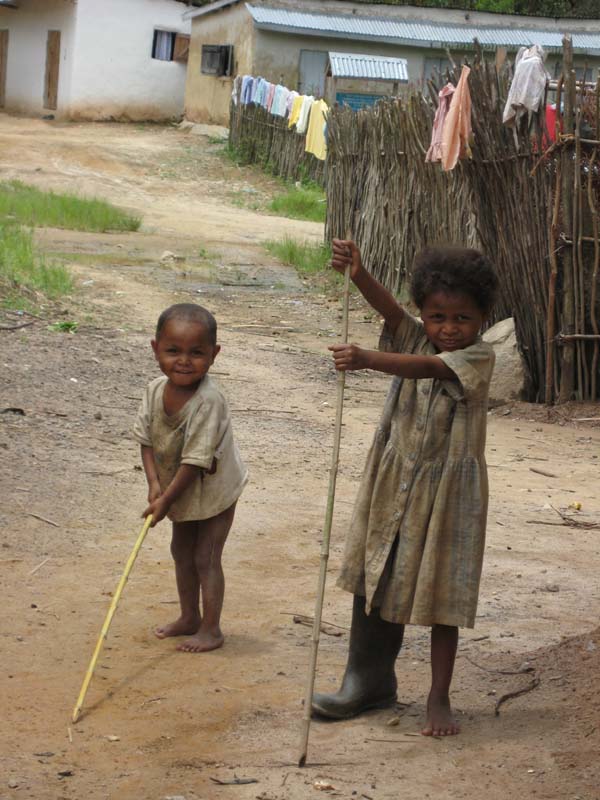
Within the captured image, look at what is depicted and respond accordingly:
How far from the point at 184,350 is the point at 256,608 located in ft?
3.48

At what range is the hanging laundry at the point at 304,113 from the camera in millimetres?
19441

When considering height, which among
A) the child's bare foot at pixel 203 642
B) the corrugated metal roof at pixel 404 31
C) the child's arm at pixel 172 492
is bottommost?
the child's bare foot at pixel 203 642

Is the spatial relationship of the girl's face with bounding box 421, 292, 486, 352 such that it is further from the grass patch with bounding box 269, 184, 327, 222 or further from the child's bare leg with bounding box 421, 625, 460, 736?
the grass patch with bounding box 269, 184, 327, 222

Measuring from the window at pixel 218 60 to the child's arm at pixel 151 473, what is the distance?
24343mm

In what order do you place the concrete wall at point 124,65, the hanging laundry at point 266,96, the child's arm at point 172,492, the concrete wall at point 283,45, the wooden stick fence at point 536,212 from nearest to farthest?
the child's arm at point 172,492 < the wooden stick fence at point 536,212 < the hanging laundry at point 266,96 < the concrete wall at point 283,45 < the concrete wall at point 124,65

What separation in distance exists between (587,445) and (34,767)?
483cm

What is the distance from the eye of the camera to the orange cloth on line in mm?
8305

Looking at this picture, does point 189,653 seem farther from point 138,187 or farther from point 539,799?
point 138,187

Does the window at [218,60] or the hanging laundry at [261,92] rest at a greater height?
the window at [218,60]

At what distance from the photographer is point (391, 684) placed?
3.35m

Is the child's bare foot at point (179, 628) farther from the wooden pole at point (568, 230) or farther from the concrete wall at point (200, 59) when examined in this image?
the concrete wall at point (200, 59)

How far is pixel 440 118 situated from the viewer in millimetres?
8898

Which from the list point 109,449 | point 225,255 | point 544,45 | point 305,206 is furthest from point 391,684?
point 544,45

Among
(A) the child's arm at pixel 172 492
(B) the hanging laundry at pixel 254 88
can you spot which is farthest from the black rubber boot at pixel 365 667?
(B) the hanging laundry at pixel 254 88
